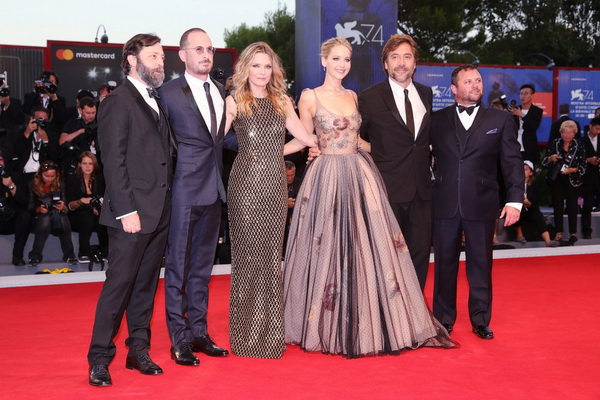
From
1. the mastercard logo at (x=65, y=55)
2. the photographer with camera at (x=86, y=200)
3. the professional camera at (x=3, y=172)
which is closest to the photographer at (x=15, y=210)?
the professional camera at (x=3, y=172)

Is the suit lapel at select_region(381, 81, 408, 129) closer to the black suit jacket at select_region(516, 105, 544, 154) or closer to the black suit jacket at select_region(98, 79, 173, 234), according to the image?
the black suit jacket at select_region(98, 79, 173, 234)

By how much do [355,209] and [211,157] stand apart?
0.91 m

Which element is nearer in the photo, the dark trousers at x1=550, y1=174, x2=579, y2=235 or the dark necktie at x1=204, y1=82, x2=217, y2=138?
the dark necktie at x1=204, y1=82, x2=217, y2=138

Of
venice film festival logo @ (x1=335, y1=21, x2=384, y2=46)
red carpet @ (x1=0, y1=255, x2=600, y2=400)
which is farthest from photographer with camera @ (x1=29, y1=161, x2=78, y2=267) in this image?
venice film festival logo @ (x1=335, y1=21, x2=384, y2=46)

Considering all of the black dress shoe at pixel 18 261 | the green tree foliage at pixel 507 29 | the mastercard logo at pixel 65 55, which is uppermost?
the green tree foliage at pixel 507 29

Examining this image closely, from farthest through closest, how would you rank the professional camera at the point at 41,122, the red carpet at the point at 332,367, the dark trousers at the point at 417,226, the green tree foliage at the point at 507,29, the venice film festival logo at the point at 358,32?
the green tree foliage at the point at 507,29 → the venice film festival logo at the point at 358,32 → the professional camera at the point at 41,122 → the dark trousers at the point at 417,226 → the red carpet at the point at 332,367

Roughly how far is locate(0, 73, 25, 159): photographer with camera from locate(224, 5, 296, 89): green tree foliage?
89.6 feet

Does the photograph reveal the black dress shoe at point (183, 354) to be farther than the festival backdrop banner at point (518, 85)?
No

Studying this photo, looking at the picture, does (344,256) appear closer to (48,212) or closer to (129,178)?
(129,178)

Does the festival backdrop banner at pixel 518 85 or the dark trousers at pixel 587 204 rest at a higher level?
the festival backdrop banner at pixel 518 85

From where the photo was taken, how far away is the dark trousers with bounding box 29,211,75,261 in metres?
7.95

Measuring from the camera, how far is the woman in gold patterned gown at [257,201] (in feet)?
14.9

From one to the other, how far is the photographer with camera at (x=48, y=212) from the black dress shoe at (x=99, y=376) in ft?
13.7

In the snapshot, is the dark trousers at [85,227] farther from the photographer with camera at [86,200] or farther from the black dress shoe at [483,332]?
the black dress shoe at [483,332]
